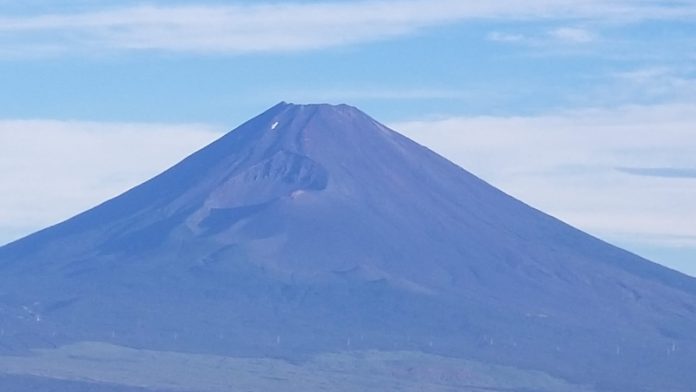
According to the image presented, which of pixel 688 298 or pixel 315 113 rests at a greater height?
pixel 315 113

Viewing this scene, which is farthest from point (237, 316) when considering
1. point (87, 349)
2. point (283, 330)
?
point (87, 349)

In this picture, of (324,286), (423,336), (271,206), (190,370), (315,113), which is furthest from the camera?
(315,113)

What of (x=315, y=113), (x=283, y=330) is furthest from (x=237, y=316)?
(x=315, y=113)

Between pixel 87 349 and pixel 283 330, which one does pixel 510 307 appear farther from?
pixel 87 349

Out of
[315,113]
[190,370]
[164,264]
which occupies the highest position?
[315,113]

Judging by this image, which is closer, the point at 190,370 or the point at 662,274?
the point at 190,370

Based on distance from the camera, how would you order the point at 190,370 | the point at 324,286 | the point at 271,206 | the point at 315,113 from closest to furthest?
the point at 190,370, the point at 324,286, the point at 271,206, the point at 315,113

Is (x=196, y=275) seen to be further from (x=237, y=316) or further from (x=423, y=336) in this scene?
(x=423, y=336)
